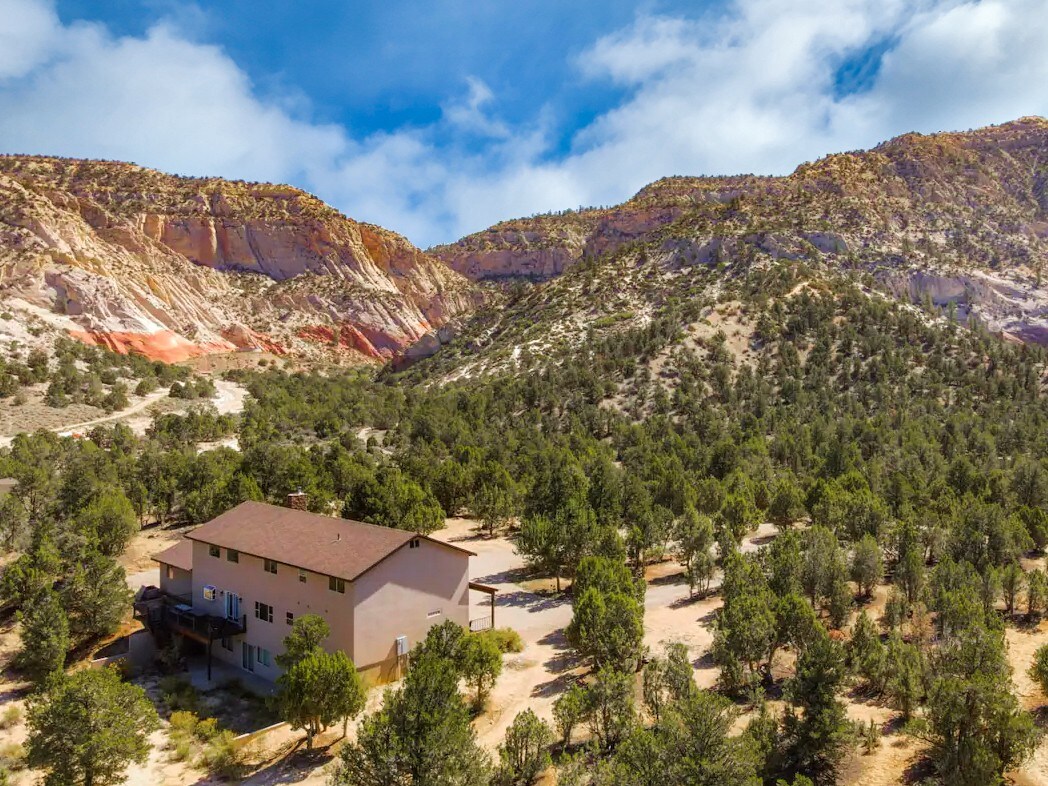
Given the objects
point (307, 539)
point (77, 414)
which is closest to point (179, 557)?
point (307, 539)

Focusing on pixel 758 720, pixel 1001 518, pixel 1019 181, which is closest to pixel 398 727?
pixel 758 720

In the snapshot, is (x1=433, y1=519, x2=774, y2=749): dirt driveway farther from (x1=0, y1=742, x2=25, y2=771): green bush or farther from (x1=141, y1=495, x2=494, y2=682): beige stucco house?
(x1=0, y1=742, x2=25, y2=771): green bush

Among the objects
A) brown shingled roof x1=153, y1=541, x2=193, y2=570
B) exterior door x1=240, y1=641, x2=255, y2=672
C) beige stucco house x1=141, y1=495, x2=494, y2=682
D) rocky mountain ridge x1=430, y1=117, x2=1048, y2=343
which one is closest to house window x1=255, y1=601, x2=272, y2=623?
beige stucco house x1=141, y1=495, x2=494, y2=682

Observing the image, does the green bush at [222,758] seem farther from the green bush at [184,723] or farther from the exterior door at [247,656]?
the exterior door at [247,656]

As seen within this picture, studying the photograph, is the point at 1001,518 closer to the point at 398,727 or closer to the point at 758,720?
the point at 758,720

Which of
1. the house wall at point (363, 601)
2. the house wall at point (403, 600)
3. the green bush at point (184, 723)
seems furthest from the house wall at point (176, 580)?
the house wall at point (403, 600)

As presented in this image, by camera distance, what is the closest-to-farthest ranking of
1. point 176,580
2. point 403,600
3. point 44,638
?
point 44,638
point 403,600
point 176,580

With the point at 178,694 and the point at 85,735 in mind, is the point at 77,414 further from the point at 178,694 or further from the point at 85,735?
the point at 85,735
